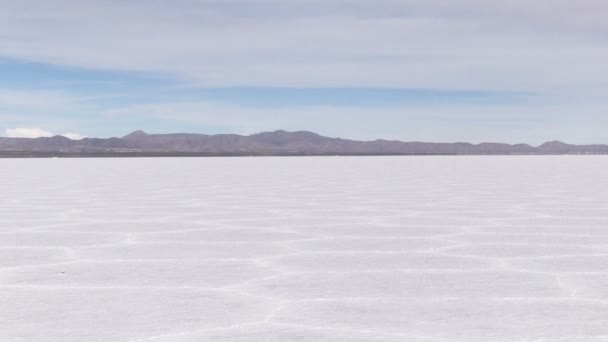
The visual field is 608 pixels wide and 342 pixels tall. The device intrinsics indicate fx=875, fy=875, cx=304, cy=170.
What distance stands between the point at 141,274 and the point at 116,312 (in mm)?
845

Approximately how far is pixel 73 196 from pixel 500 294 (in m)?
7.71

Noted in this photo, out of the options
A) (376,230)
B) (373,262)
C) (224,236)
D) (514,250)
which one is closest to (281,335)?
(373,262)

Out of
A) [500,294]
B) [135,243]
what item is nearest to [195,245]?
[135,243]

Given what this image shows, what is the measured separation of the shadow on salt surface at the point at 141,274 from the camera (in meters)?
3.67

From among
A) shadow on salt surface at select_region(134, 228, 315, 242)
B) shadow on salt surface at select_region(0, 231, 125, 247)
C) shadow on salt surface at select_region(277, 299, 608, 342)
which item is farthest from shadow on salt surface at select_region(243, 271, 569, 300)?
shadow on salt surface at select_region(0, 231, 125, 247)

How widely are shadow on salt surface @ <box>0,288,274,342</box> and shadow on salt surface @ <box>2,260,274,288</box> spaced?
182mm

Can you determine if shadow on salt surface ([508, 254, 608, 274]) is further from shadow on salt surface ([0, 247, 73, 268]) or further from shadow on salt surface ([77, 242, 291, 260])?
shadow on salt surface ([0, 247, 73, 268])

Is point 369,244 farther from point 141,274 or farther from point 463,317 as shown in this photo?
point 463,317

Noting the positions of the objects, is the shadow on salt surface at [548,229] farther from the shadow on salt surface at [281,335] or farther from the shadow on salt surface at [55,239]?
the shadow on salt surface at [281,335]

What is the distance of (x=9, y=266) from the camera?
13.6ft

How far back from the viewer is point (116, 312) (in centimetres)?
305

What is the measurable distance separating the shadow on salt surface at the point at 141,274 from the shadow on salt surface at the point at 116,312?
0.18 m

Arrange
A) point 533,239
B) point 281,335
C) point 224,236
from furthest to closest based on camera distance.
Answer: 1. point 224,236
2. point 533,239
3. point 281,335

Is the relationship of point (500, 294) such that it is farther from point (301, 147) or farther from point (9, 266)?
point (301, 147)
